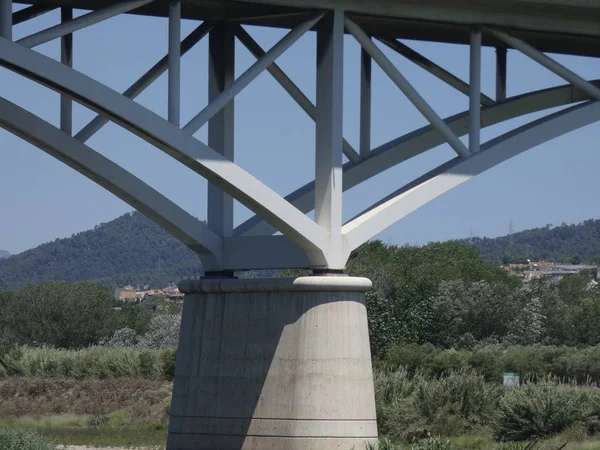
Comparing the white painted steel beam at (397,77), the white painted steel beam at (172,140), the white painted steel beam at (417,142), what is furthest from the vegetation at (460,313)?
the white painted steel beam at (172,140)

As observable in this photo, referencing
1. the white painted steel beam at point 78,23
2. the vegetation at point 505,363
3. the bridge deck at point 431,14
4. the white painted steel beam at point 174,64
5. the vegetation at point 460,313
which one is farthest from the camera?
the vegetation at point 460,313

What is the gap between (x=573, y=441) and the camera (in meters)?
31.3

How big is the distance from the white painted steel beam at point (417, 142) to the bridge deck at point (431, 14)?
1123 millimetres

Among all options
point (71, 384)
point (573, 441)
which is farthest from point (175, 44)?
point (71, 384)

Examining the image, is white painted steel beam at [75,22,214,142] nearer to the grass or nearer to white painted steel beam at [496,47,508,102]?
white painted steel beam at [496,47,508,102]

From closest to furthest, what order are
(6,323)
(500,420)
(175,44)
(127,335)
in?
(175,44), (500,420), (127,335), (6,323)

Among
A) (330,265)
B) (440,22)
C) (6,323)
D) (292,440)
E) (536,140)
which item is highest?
(6,323)

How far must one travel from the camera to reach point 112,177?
22.9m

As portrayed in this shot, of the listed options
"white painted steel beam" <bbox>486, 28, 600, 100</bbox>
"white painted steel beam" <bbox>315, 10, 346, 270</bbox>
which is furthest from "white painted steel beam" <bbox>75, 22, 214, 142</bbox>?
"white painted steel beam" <bbox>486, 28, 600, 100</bbox>

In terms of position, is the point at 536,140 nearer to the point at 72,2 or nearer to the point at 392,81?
the point at 392,81

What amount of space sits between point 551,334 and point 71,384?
28.7 m

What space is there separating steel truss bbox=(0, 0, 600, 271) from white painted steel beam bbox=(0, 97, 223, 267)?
→ 2 cm

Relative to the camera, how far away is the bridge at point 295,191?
73.0 feet

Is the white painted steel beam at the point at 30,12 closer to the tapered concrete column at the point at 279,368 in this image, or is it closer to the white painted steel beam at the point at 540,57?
the tapered concrete column at the point at 279,368
